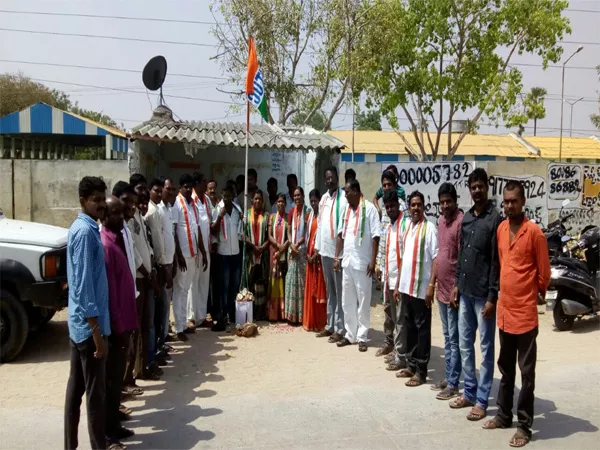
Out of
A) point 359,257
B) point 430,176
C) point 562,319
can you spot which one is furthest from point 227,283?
point 430,176

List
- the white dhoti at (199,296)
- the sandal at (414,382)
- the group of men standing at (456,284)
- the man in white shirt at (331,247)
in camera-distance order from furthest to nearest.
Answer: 1. the white dhoti at (199,296)
2. the man in white shirt at (331,247)
3. the sandal at (414,382)
4. the group of men standing at (456,284)

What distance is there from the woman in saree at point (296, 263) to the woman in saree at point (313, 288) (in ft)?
0.39

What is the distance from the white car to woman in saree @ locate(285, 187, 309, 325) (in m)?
2.94

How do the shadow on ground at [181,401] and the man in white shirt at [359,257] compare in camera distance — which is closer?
the shadow on ground at [181,401]

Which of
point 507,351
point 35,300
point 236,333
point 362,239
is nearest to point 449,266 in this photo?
point 507,351

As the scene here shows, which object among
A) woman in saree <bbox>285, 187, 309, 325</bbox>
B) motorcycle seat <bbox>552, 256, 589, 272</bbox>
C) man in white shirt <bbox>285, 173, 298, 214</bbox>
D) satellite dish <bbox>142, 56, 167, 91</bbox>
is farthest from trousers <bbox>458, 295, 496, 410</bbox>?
Answer: satellite dish <bbox>142, 56, 167, 91</bbox>

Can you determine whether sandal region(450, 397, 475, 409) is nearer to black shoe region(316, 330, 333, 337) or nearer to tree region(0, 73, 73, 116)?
black shoe region(316, 330, 333, 337)

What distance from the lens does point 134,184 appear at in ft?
17.7

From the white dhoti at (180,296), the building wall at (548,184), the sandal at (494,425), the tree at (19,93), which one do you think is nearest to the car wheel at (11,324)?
the white dhoti at (180,296)

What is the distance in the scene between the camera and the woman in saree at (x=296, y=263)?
7707 mm

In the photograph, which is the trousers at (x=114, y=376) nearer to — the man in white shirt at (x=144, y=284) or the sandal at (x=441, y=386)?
the man in white shirt at (x=144, y=284)

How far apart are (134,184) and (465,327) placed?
10.8 ft

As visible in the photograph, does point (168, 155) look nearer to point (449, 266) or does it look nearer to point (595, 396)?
point (449, 266)

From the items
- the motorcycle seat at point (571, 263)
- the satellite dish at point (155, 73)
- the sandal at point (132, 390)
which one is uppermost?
the satellite dish at point (155, 73)
